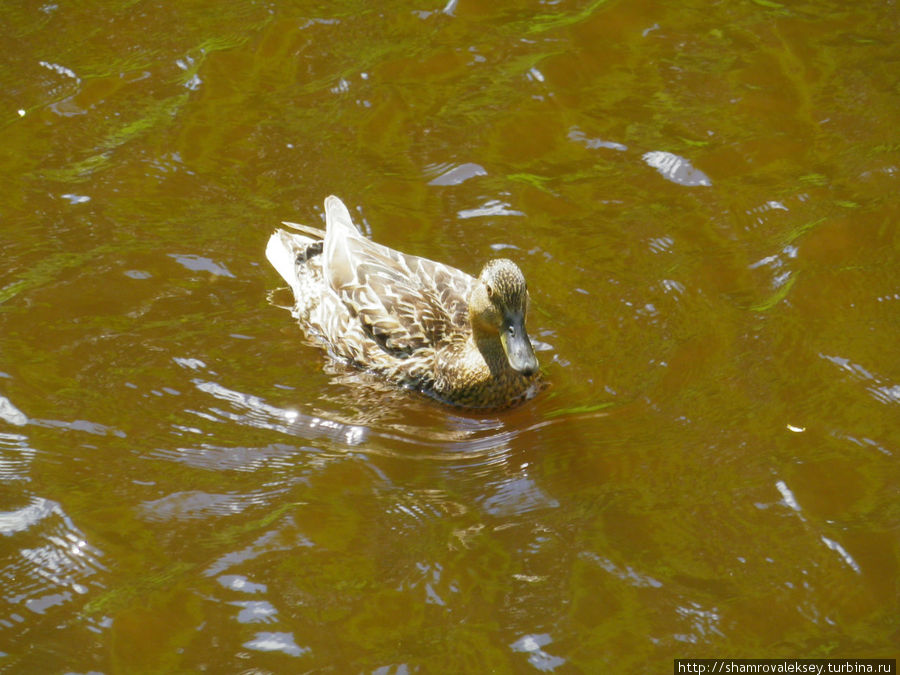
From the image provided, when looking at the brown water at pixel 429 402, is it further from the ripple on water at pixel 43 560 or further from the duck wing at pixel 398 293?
the duck wing at pixel 398 293

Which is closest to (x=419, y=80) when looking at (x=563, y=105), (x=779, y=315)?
(x=563, y=105)

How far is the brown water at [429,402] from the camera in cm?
496

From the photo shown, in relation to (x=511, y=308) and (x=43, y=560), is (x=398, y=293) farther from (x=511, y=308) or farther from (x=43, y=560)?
(x=43, y=560)

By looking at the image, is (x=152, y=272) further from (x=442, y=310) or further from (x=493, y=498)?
(x=493, y=498)

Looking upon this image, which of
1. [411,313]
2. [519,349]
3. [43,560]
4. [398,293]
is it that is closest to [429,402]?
[411,313]

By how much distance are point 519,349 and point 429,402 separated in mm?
848

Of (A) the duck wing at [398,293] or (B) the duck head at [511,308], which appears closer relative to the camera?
(B) the duck head at [511,308]

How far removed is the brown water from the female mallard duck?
0.57ft

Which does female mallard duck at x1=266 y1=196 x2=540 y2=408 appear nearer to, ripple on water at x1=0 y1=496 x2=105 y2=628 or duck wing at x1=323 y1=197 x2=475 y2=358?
duck wing at x1=323 y1=197 x2=475 y2=358

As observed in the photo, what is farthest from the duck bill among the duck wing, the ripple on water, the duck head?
the ripple on water

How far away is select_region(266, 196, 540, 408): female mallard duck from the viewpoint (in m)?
6.23

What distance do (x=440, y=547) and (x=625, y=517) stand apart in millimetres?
894

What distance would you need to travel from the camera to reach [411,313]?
688cm

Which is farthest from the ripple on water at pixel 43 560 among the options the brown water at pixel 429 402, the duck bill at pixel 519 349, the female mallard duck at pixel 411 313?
the duck bill at pixel 519 349
